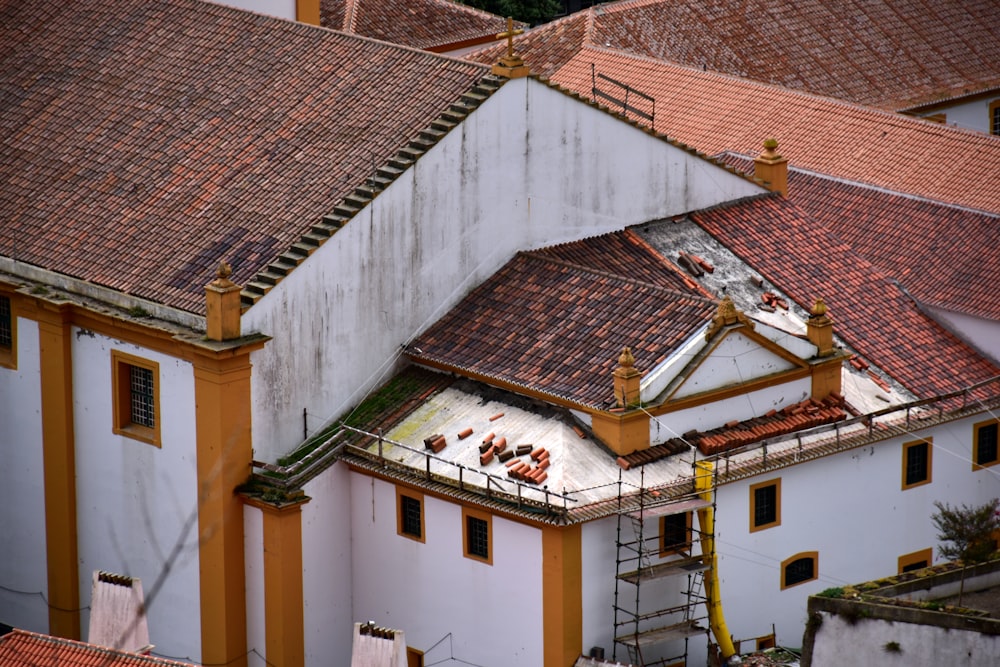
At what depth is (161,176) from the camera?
5816 centimetres

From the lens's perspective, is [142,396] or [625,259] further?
[625,259]

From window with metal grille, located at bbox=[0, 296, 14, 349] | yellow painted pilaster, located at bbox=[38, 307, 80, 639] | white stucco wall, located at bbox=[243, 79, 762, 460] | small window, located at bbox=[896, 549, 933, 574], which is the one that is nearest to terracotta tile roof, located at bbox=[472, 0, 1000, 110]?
white stucco wall, located at bbox=[243, 79, 762, 460]

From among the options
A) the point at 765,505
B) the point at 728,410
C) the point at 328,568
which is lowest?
the point at 328,568

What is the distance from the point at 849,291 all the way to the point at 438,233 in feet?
34.4

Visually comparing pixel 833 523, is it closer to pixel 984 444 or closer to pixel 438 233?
pixel 984 444

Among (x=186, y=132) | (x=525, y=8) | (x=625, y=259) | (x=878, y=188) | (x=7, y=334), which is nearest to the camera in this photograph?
(x=625, y=259)

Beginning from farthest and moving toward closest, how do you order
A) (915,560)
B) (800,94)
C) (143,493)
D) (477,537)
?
(800,94) → (915,560) → (143,493) → (477,537)

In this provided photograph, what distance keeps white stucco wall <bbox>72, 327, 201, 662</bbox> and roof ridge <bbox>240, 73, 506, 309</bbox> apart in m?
2.57

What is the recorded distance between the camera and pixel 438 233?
183 ft

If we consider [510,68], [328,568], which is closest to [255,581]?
[328,568]

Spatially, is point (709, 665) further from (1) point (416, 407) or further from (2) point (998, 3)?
(2) point (998, 3)

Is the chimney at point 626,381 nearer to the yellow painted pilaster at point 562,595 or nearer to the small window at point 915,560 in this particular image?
the yellow painted pilaster at point 562,595

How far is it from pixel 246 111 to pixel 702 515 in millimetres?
14983

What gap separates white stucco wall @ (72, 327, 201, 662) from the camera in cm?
5406
